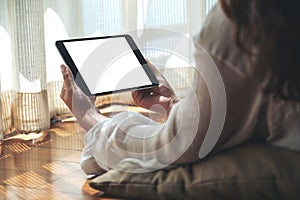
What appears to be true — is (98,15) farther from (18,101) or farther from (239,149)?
(239,149)

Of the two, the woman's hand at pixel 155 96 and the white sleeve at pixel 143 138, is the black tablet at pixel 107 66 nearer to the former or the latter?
the woman's hand at pixel 155 96

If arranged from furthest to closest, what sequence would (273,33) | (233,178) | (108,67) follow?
(108,67)
(233,178)
(273,33)

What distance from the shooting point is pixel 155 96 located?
1.69 m

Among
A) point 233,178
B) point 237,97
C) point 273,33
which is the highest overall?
point 273,33

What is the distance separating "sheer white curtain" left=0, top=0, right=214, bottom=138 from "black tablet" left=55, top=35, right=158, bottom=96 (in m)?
0.17

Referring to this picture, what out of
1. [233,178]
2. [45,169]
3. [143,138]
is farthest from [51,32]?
[233,178]

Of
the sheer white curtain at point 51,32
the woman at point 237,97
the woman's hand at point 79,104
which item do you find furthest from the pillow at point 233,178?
the sheer white curtain at point 51,32

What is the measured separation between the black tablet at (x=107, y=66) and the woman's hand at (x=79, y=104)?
17 mm

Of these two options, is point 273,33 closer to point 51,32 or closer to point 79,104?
point 79,104

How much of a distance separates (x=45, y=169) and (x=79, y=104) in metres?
0.26

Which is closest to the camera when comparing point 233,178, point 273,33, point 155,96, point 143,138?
point 273,33

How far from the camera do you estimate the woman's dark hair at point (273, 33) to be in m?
1.07

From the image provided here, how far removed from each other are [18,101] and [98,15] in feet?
2.09

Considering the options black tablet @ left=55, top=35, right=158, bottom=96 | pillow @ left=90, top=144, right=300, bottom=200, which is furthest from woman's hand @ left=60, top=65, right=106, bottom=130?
pillow @ left=90, top=144, right=300, bottom=200
